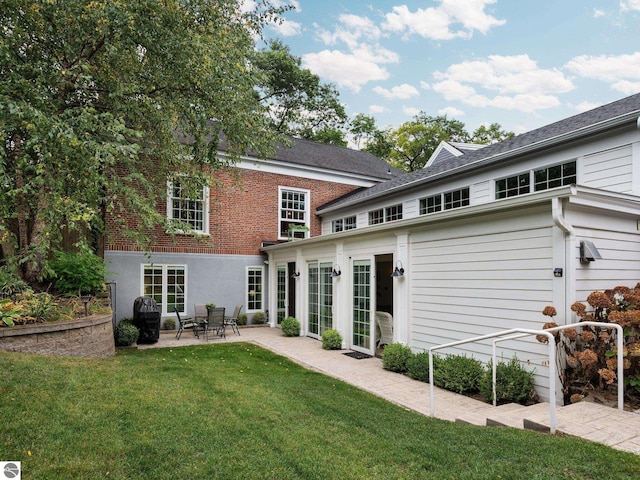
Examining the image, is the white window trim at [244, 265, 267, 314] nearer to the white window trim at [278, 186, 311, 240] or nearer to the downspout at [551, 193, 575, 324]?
the white window trim at [278, 186, 311, 240]

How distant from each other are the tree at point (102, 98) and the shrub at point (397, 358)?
5804mm

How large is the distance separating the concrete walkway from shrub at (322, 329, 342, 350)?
0.17 metres

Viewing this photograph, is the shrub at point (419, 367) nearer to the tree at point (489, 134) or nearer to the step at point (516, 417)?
the step at point (516, 417)

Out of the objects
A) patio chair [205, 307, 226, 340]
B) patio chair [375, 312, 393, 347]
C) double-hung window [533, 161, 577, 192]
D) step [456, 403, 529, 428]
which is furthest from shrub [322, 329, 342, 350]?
double-hung window [533, 161, 577, 192]

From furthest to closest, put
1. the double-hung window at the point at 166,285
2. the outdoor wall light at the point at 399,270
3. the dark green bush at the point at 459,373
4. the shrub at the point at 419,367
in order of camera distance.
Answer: the double-hung window at the point at 166,285 → the outdoor wall light at the point at 399,270 → the shrub at the point at 419,367 → the dark green bush at the point at 459,373

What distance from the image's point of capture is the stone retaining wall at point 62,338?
20.4ft

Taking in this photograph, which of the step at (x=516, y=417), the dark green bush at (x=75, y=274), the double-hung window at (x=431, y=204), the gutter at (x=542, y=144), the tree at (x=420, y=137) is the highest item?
the tree at (x=420, y=137)

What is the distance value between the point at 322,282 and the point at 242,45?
677 cm

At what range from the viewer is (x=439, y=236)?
7074 millimetres

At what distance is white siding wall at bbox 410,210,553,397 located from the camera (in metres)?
5.34

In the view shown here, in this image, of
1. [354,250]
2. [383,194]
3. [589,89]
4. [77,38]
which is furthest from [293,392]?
[589,89]

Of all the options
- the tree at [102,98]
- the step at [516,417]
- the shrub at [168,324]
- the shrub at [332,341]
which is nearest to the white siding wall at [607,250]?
the step at [516,417]

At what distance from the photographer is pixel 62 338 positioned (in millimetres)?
6707

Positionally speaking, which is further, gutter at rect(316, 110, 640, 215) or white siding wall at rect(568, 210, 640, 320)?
gutter at rect(316, 110, 640, 215)
